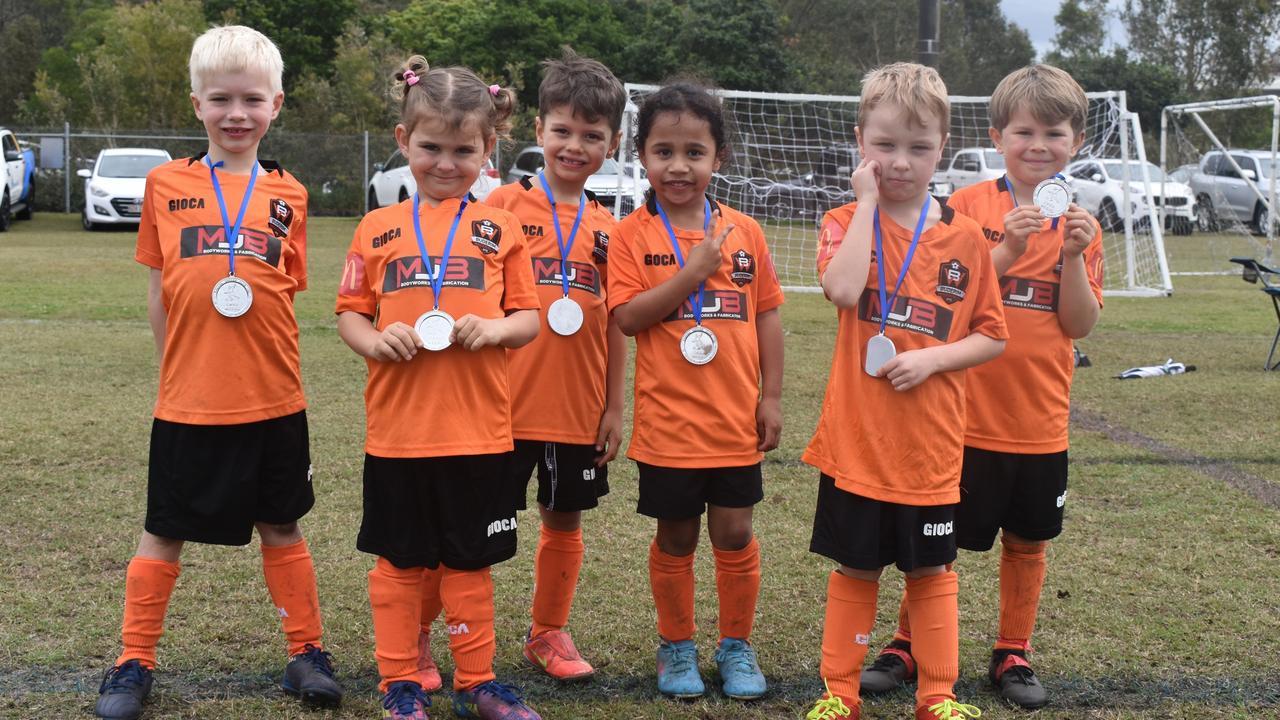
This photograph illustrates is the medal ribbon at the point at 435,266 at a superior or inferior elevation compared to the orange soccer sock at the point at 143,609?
superior

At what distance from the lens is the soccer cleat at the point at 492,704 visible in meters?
2.98

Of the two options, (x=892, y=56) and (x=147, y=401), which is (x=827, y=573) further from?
(x=892, y=56)

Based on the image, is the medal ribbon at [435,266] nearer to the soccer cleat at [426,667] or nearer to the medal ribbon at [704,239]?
the medal ribbon at [704,239]

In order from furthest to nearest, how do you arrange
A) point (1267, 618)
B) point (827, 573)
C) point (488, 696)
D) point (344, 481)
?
point (344, 481), point (827, 573), point (1267, 618), point (488, 696)

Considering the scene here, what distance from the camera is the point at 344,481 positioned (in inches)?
207

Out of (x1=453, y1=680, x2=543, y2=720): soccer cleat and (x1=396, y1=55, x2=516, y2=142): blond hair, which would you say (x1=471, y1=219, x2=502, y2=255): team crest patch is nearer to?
(x1=396, y1=55, x2=516, y2=142): blond hair

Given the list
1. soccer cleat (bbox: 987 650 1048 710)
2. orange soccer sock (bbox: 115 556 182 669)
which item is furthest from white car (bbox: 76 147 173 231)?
soccer cleat (bbox: 987 650 1048 710)

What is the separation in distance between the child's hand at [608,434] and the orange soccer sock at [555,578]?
10.9 inches

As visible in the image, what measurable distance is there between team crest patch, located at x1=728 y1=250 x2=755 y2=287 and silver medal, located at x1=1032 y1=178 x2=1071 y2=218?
2.53ft

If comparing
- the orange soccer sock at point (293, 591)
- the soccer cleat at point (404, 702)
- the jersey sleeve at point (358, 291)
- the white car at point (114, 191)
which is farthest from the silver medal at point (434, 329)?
the white car at point (114, 191)

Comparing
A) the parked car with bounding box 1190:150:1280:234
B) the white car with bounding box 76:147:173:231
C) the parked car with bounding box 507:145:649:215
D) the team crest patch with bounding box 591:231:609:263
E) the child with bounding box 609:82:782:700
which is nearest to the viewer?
the child with bounding box 609:82:782:700

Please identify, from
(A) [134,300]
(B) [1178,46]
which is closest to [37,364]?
(A) [134,300]

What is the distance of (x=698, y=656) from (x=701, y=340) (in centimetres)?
100

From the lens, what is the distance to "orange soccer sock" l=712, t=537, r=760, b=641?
3305 mm
